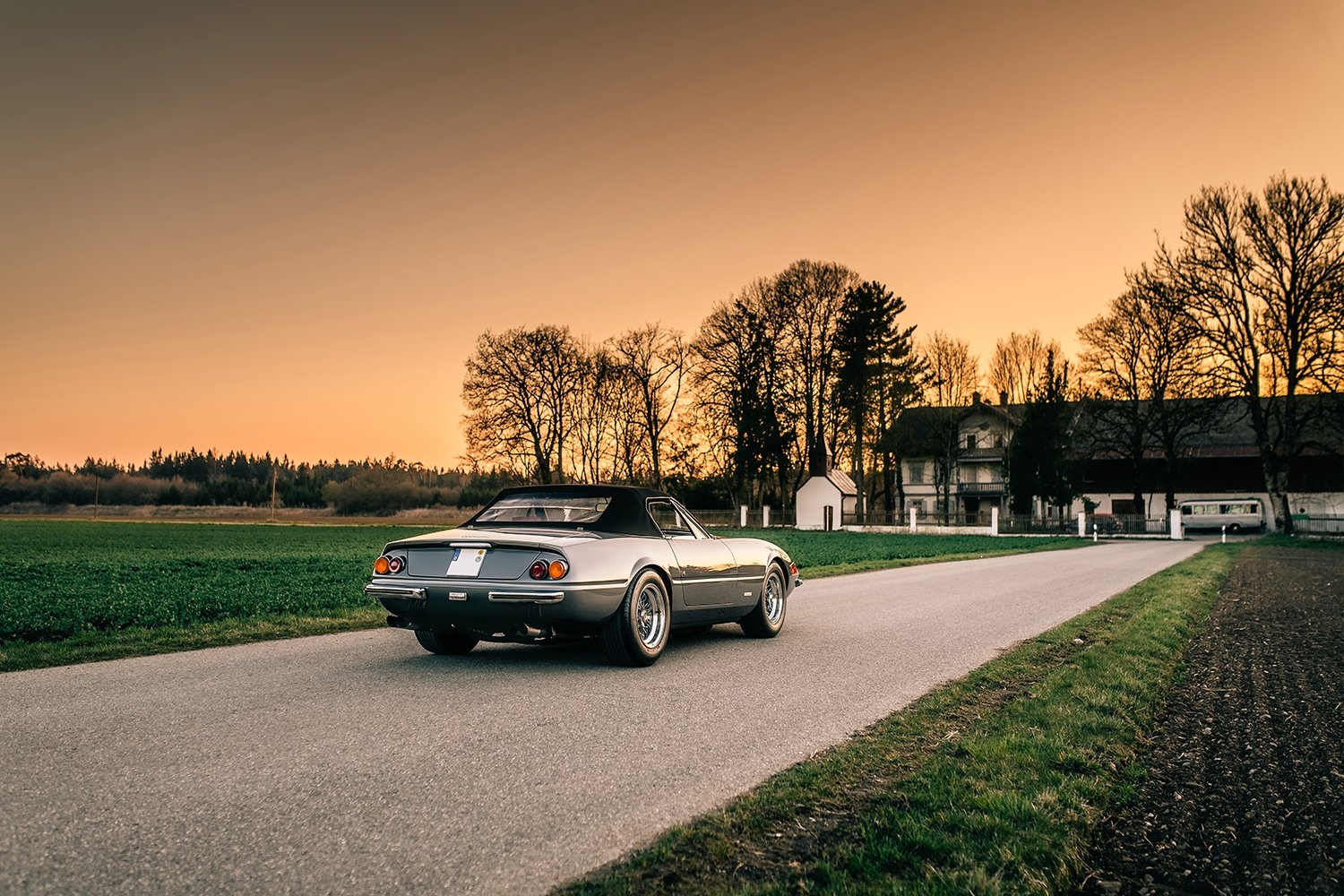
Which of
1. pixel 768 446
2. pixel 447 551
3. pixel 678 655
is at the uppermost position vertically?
pixel 768 446

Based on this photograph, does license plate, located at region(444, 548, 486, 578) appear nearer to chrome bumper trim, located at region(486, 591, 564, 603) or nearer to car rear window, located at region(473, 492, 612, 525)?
chrome bumper trim, located at region(486, 591, 564, 603)

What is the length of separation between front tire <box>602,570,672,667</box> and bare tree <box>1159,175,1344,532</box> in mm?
40001

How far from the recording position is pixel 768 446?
197ft

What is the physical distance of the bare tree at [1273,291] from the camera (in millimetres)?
36969

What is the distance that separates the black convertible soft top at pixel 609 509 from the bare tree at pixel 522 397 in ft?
157

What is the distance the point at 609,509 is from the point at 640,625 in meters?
1.06

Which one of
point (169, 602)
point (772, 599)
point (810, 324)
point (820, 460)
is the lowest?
point (169, 602)

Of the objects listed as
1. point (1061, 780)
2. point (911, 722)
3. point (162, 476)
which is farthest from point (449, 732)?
point (162, 476)

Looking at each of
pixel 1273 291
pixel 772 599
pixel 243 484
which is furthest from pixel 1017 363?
pixel 243 484

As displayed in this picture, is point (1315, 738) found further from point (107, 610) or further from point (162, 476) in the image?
point (162, 476)

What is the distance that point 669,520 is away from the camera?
27.4ft

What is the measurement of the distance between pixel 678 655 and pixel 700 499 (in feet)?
212

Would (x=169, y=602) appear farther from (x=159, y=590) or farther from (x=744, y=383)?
(x=744, y=383)

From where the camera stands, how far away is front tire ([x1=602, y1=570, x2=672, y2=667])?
7.31 metres
